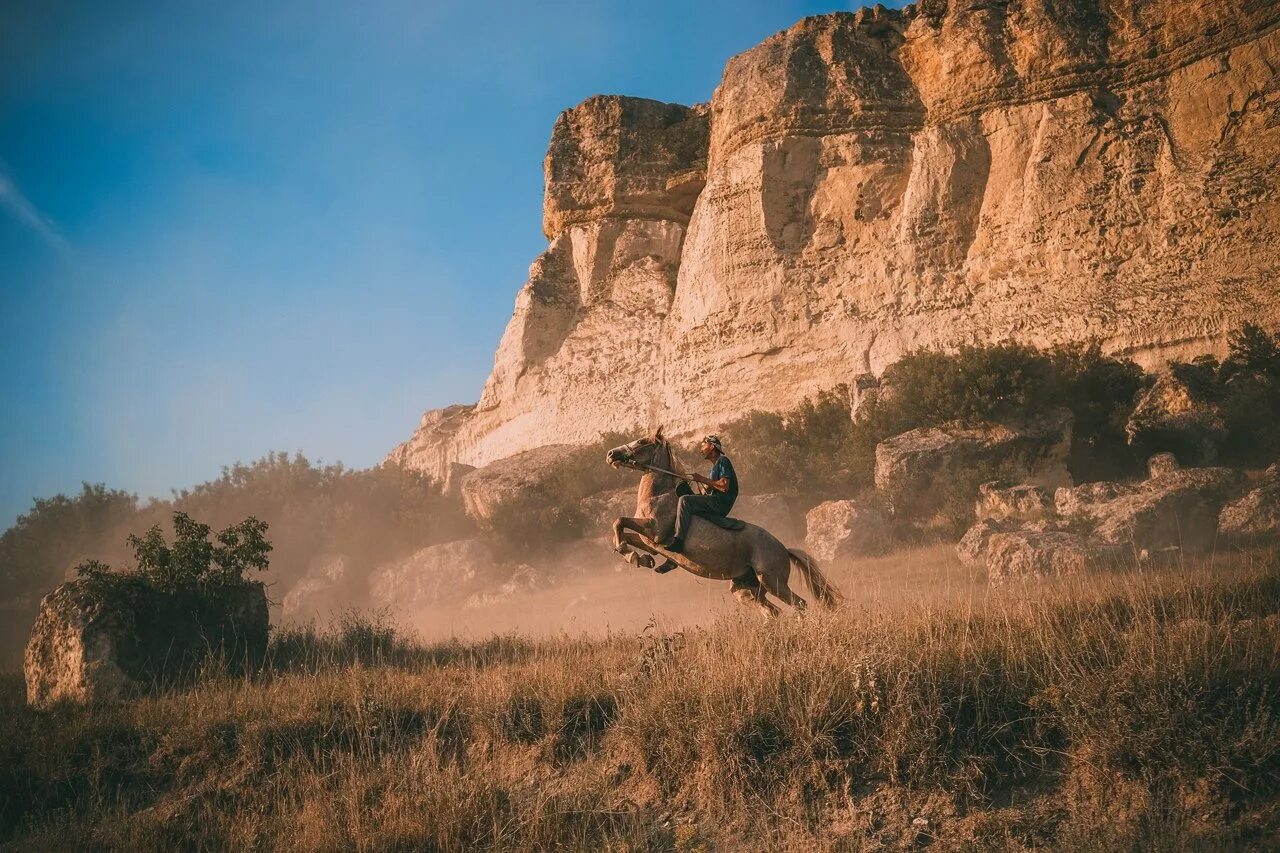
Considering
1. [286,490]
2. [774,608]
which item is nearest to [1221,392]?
[774,608]

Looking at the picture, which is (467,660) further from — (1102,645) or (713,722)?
(1102,645)

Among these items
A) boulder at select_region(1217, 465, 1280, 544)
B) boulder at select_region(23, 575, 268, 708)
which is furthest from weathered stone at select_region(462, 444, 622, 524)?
boulder at select_region(1217, 465, 1280, 544)

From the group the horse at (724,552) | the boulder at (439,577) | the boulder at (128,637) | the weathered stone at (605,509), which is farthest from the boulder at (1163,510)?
the boulder at (439,577)

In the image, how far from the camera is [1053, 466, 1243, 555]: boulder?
45.4 ft

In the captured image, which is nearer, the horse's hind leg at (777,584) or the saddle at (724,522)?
the horse's hind leg at (777,584)

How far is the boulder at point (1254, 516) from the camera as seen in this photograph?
13.3m

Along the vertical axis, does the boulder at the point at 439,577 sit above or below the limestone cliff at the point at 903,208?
below

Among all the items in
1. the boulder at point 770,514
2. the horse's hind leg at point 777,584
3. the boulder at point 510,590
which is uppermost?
the boulder at point 770,514

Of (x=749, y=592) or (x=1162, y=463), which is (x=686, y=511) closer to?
(x=749, y=592)

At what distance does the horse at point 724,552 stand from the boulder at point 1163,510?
25.0ft

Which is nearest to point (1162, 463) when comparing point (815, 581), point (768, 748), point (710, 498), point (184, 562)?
point (815, 581)

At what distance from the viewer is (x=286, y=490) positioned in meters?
31.1

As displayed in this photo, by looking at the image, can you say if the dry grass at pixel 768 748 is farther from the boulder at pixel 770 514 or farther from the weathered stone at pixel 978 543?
the boulder at pixel 770 514

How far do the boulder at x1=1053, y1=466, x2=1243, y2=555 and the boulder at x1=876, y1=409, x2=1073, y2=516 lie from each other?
12.9ft
